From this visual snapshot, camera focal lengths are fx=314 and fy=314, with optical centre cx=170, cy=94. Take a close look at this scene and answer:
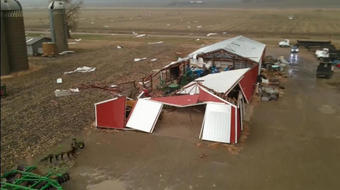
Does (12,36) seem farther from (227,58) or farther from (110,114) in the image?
(227,58)

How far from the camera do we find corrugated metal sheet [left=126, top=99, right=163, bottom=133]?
12953 mm

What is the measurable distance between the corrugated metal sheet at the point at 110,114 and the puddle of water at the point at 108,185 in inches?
154

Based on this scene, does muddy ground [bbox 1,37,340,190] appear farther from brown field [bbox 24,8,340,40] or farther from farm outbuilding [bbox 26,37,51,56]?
brown field [bbox 24,8,340,40]

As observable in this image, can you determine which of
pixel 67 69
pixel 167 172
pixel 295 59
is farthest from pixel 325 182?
pixel 295 59

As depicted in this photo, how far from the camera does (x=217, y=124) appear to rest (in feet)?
40.2

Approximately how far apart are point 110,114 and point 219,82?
5964mm

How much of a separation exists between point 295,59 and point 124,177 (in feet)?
78.4

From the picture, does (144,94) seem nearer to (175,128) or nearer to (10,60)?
(175,128)

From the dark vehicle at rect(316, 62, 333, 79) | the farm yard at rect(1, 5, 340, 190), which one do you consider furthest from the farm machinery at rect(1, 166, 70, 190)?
the dark vehicle at rect(316, 62, 333, 79)

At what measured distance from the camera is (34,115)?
14.3 meters

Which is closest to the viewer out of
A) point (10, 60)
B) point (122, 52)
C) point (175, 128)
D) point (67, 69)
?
point (175, 128)

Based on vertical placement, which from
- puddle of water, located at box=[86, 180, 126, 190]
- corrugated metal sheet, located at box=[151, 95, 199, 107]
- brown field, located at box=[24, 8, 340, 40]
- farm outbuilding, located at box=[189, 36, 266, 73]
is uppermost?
brown field, located at box=[24, 8, 340, 40]

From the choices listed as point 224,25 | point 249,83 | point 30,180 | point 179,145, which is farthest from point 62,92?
point 224,25

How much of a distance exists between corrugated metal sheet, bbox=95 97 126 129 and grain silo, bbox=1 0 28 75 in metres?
10.5
